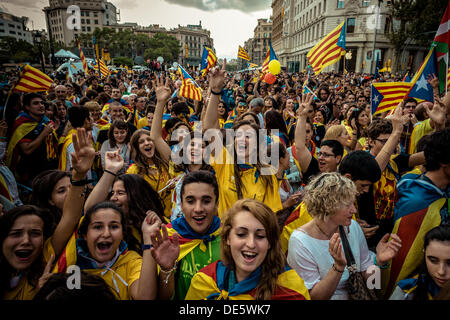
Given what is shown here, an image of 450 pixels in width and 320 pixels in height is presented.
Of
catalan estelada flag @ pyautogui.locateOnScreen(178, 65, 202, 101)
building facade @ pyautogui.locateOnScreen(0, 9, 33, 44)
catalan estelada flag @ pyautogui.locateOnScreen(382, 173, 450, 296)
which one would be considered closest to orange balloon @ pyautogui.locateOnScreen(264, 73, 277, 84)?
catalan estelada flag @ pyautogui.locateOnScreen(178, 65, 202, 101)

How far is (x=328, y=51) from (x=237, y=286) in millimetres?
6758

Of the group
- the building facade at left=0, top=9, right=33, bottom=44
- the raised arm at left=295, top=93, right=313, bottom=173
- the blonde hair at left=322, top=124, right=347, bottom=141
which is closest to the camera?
the raised arm at left=295, top=93, right=313, bottom=173

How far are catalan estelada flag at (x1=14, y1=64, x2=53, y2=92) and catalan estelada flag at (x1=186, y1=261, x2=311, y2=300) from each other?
202 inches

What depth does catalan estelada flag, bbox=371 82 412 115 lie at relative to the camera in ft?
16.0

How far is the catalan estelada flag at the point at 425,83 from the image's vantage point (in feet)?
14.7

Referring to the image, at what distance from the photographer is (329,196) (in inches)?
78.4

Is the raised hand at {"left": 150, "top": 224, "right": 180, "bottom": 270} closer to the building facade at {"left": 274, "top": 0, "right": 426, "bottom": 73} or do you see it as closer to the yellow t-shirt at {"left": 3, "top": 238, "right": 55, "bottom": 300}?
the yellow t-shirt at {"left": 3, "top": 238, "right": 55, "bottom": 300}

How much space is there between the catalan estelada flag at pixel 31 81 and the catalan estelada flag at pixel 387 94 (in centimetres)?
639

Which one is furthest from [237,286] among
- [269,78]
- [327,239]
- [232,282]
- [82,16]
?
[82,16]

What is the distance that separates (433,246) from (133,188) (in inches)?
101

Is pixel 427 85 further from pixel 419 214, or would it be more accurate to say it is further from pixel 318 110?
pixel 419 214

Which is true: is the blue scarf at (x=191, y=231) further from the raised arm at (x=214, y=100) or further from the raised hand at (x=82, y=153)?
the raised arm at (x=214, y=100)

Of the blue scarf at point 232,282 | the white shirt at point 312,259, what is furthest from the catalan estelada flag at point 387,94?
the blue scarf at point 232,282
